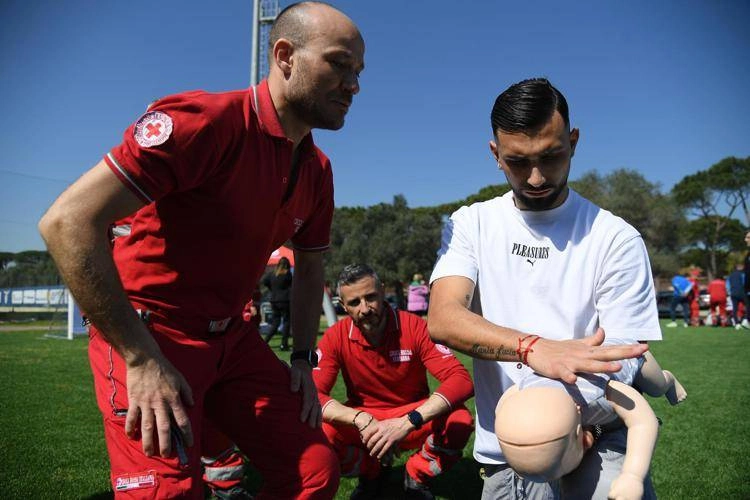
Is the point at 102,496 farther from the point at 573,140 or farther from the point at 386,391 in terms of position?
the point at 573,140

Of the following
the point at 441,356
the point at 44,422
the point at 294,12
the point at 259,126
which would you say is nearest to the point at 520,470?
the point at 259,126

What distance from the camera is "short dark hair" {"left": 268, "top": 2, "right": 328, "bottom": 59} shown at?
2.63 meters

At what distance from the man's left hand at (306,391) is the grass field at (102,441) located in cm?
183

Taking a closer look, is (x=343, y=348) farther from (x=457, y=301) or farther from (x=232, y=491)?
(x=457, y=301)

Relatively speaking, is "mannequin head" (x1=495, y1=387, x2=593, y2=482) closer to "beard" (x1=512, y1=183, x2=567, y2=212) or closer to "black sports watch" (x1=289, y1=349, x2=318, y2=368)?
"beard" (x1=512, y1=183, x2=567, y2=212)

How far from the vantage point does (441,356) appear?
4.73 m

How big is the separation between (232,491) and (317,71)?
3.16 m

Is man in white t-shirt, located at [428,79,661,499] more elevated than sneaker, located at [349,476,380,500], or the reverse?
man in white t-shirt, located at [428,79,661,499]

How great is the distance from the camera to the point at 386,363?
15.7 ft

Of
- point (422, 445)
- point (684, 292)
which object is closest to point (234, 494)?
point (422, 445)

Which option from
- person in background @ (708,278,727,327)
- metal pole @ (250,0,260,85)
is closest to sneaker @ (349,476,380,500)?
metal pole @ (250,0,260,85)

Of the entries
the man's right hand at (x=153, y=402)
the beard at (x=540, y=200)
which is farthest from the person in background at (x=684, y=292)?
the man's right hand at (x=153, y=402)

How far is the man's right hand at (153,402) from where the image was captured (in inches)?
81.0

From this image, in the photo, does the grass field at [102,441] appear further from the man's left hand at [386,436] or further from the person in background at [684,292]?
the person in background at [684,292]
